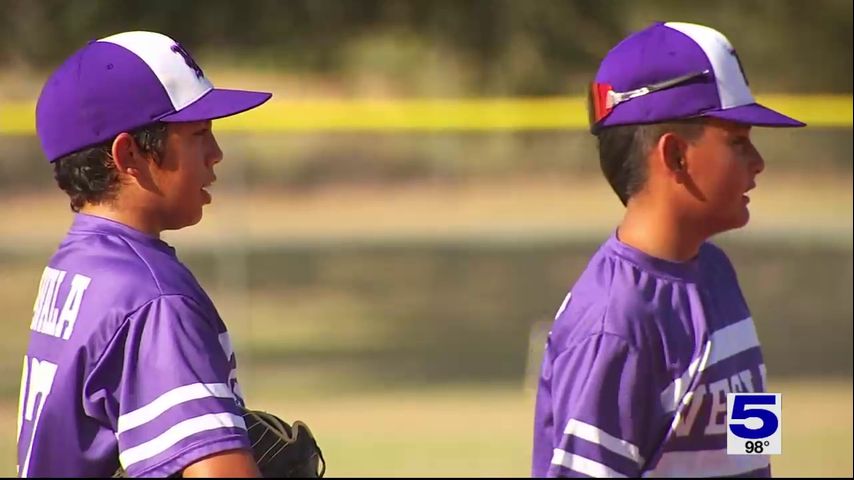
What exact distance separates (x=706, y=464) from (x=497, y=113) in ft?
10.5

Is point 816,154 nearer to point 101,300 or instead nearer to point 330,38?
point 330,38

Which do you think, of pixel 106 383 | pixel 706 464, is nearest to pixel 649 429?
pixel 706 464

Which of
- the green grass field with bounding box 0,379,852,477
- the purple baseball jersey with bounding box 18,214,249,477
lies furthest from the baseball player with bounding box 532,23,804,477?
the green grass field with bounding box 0,379,852,477

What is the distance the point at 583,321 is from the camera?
2.04 m

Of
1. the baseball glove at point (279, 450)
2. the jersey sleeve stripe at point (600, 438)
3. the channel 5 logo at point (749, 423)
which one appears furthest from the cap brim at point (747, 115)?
the baseball glove at point (279, 450)

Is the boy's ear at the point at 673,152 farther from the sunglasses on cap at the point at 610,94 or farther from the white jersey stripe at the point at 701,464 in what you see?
the white jersey stripe at the point at 701,464

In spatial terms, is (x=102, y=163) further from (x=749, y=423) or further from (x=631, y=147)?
(x=749, y=423)

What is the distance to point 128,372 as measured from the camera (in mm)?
1803

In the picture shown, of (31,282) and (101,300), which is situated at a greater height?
(101,300)

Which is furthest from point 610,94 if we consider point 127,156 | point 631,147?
point 127,156

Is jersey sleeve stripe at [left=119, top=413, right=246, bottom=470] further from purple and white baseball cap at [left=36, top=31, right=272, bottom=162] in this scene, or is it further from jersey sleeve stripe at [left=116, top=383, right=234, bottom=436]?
purple and white baseball cap at [left=36, top=31, right=272, bottom=162]

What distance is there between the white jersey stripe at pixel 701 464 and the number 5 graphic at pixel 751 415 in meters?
0.04

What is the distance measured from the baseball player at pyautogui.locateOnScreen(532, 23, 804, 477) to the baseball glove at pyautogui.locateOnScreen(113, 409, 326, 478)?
398 mm

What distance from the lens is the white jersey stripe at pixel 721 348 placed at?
2.01 meters
